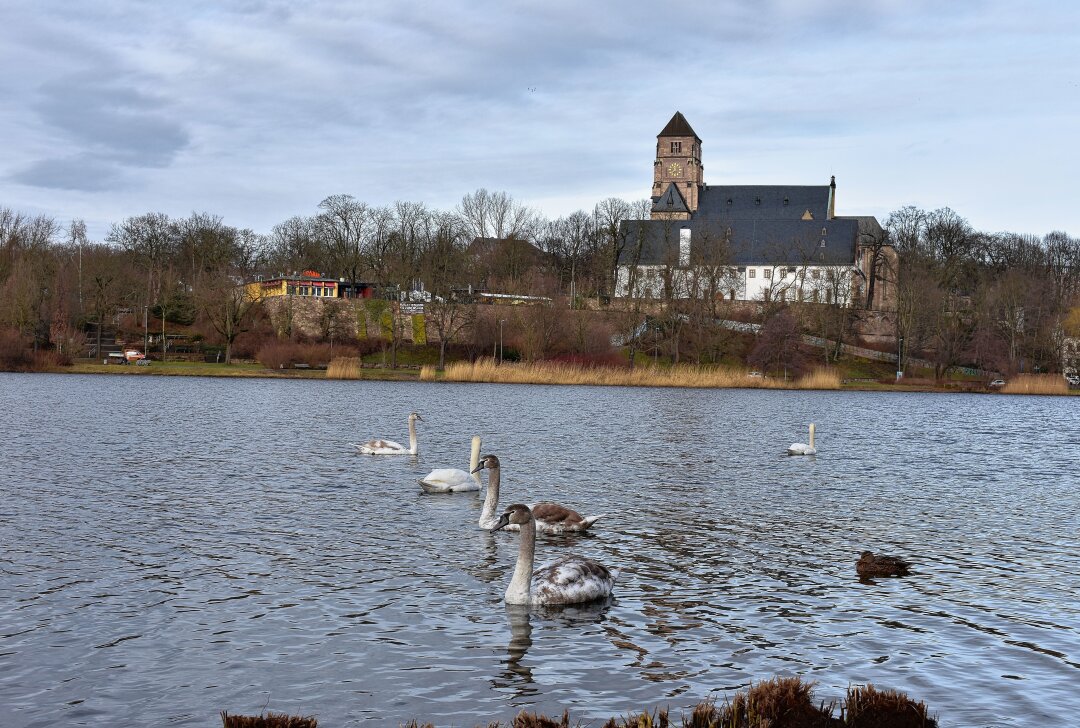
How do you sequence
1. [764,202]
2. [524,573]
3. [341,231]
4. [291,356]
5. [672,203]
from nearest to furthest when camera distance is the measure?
1. [524,573]
2. [291,356]
3. [341,231]
4. [764,202]
5. [672,203]

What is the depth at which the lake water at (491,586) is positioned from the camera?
8633mm

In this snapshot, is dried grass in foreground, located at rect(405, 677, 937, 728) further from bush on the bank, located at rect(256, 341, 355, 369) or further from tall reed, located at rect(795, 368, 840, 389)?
bush on the bank, located at rect(256, 341, 355, 369)

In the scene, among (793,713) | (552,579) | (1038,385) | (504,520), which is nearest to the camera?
(793,713)

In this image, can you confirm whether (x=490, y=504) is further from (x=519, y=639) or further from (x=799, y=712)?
(x=799, y=712)

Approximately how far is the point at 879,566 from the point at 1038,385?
243 ft

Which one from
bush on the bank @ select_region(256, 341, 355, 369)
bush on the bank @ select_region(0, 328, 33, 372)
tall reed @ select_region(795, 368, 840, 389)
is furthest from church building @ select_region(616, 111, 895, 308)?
bush on the bank @ select_region(0, 328, 33, 372)

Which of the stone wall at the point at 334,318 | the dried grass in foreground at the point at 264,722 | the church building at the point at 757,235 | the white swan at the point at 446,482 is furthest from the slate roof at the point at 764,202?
the dried grass in foreground at the point at 264,722

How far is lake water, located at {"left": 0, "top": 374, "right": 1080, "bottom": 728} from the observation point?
28.3 feet

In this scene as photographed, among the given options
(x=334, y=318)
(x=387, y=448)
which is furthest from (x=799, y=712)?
(x=334, y=318)

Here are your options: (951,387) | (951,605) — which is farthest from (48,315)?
(951,605)

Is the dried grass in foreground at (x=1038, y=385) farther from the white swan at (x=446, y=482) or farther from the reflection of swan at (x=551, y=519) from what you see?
the reflection of swan at (x=551, y=519)

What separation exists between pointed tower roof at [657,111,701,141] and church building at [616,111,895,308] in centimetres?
15

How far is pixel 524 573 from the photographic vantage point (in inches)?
448

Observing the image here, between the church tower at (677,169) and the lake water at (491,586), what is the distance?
395ft
